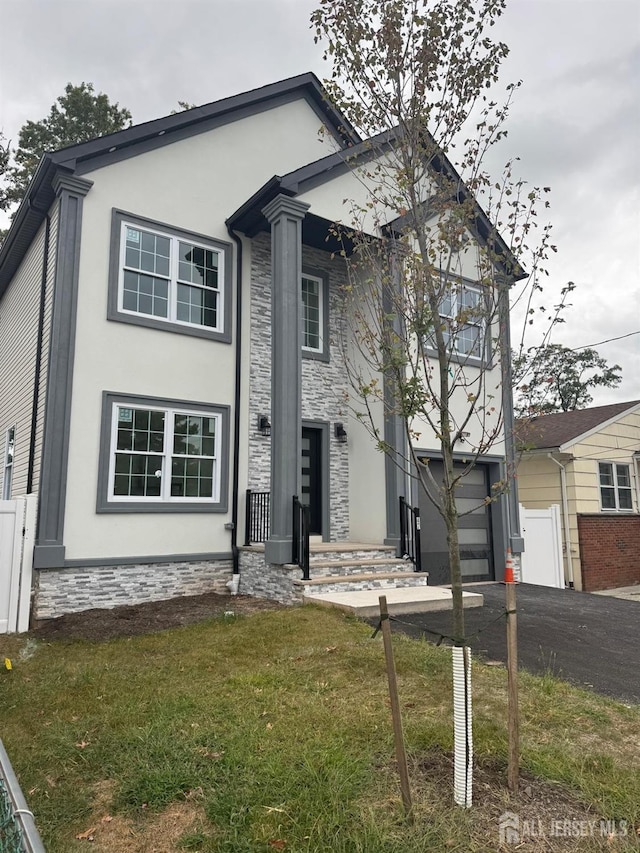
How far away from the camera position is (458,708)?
269cm

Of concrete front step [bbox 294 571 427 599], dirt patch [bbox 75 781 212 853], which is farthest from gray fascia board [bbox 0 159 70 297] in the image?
dirt patch [bbox 75 781 212 853]

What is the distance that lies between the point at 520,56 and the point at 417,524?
6.72 meters

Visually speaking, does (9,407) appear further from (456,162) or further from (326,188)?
(456,162)

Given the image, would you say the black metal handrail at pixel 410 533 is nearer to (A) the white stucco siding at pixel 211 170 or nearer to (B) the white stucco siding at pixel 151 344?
(B) the white stucco siding at pixel 151 344

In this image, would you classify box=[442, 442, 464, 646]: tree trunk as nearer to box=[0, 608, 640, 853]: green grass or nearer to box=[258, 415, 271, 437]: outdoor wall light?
box=[0, 608, 640, 853]: green grass

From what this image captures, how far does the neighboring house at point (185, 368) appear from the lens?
8.04 m

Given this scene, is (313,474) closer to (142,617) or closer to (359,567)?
(359,567)

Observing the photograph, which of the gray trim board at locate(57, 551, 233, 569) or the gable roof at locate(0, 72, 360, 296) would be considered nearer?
the gray trim board at locate(57, 551, 233, 569)

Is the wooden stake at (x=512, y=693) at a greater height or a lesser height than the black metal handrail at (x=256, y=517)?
lesser

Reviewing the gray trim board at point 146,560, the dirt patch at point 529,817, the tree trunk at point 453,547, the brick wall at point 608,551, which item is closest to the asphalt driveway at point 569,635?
the tree trunk at point 453,547

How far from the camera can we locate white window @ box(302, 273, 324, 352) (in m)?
10.8

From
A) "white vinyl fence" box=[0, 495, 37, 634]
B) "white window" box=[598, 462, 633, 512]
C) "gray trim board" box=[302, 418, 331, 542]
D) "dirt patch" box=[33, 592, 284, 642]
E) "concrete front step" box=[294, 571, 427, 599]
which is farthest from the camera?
"white window" box=[598, 462, 633, 512]

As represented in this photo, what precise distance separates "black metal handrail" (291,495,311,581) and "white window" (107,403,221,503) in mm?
1868

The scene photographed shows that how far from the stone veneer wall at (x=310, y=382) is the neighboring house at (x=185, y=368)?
32 mm
